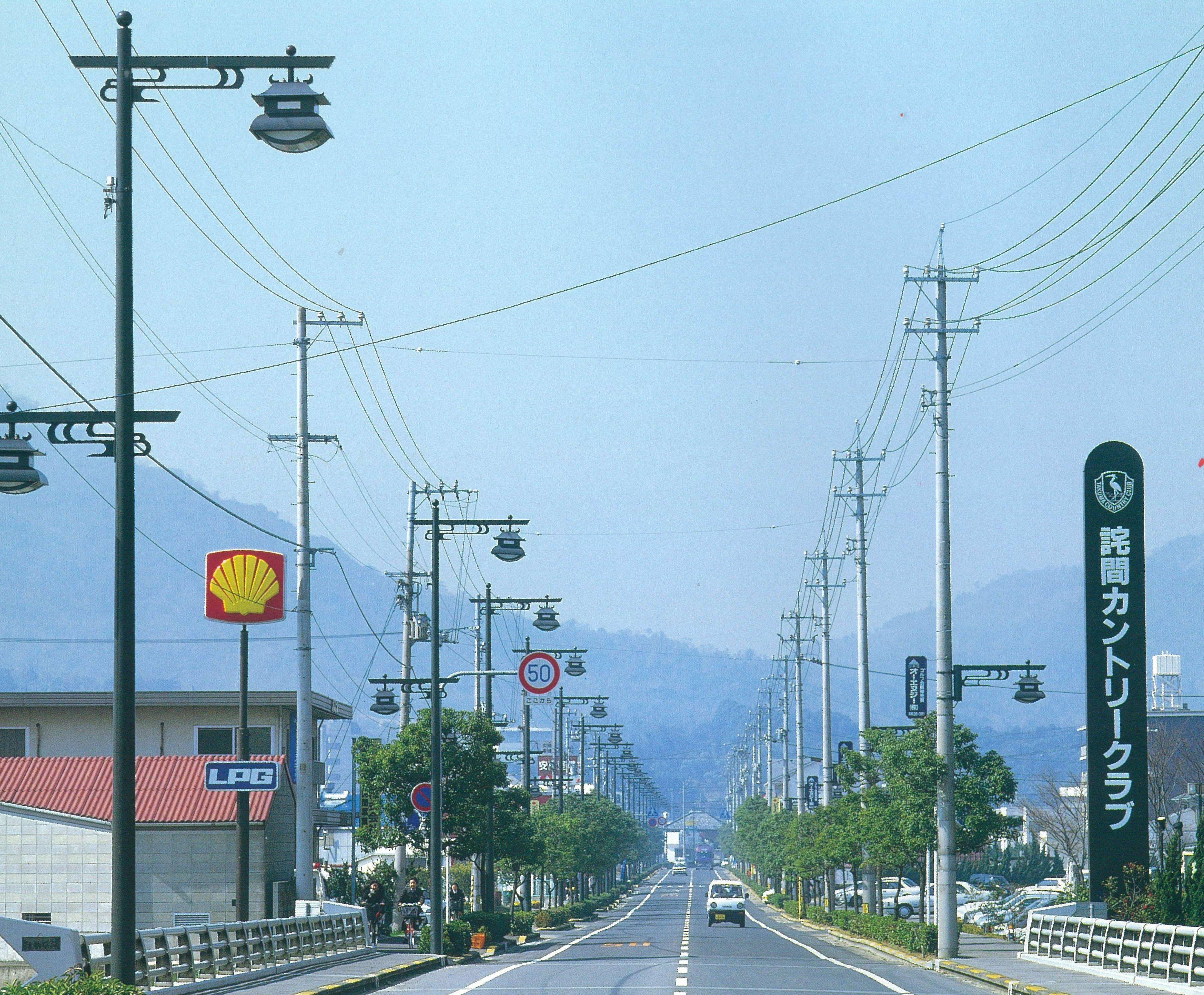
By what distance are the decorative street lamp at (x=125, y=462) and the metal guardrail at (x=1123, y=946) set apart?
580 inches

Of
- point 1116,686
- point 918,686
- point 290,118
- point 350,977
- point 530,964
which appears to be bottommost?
point 530,964

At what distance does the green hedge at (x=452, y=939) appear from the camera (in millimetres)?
34406

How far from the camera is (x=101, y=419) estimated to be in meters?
16.0

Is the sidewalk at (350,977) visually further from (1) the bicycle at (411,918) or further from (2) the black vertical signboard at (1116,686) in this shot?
(2) the black vertical signboard at (1116,686)

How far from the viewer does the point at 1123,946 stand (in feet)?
84.0

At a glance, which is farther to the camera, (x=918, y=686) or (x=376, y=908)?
(x=918, y=686)

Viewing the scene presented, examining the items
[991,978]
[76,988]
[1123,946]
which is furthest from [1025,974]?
[76,988]

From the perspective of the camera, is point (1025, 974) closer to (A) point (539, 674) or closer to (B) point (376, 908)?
(A) point (539, 674)

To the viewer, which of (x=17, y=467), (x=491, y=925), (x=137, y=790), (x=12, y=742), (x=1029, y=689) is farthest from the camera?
(x=12, y=742)

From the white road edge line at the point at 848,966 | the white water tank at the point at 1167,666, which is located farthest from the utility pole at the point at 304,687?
the white water tank at the point at 1167,666

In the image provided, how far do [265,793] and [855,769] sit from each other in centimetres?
1632

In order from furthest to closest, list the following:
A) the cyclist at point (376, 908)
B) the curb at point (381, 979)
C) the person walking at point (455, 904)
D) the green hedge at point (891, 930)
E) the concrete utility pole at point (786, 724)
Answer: the concrete utility pole at point (786, 724)
the person walking at point (455, 904)
the cyclist at point (376, 908)
the green hedge at point (891, 930)
the curb at point (381, 979)

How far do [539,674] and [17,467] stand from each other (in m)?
21.0

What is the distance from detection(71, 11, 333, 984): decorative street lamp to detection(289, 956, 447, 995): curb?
649 cm
